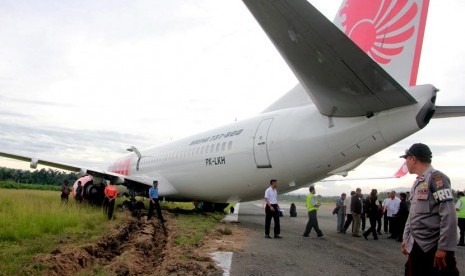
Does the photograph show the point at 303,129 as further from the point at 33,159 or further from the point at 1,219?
the point at 33,159

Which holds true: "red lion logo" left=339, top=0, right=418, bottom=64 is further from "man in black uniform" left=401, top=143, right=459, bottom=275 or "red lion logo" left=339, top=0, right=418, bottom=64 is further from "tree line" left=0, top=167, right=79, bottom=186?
"tree line" left=0, top=167, right=79, bottom=186

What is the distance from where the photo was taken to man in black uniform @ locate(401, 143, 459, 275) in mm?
3352

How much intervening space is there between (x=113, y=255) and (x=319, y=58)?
14.8 feet

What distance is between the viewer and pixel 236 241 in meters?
8.79

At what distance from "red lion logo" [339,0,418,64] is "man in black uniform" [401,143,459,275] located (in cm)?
511

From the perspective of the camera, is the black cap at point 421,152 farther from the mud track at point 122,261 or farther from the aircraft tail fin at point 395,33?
the aircraft tail fin at point 395,33

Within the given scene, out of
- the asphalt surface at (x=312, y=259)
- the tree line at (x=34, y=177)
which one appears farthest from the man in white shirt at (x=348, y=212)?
the tree line at (x=34, y=177)

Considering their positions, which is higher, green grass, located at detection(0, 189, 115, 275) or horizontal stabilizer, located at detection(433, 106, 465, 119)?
horizontal stabilizer, located at detection(433, 106, 465, 119)

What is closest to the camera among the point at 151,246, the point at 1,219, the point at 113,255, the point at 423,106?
the point at 113,255

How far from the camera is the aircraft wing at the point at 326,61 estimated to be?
4980mm

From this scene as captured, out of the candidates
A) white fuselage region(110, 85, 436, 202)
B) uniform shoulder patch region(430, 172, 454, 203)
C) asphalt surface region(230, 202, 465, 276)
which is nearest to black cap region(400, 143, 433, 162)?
uniform shoulder patch region(430, 172, 454, 203)

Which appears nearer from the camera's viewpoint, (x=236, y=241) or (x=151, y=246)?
(x=151, y=246)

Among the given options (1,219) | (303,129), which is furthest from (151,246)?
(303,129)

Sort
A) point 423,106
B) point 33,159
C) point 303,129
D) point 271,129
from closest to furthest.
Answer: point 423,106 < point 303,129 < point 271,129 < point 33,159
